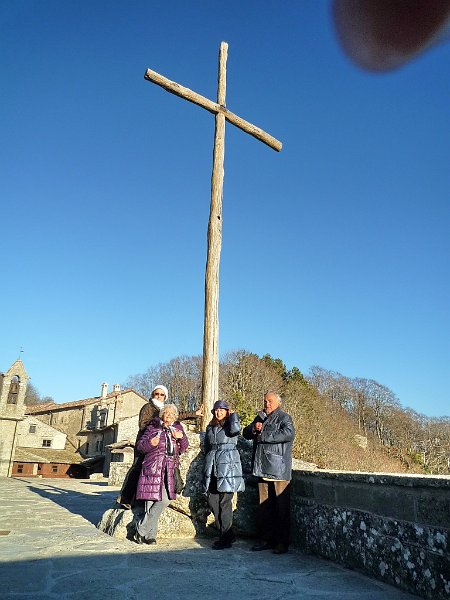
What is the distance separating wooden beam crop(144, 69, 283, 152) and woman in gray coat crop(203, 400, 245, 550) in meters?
5.19

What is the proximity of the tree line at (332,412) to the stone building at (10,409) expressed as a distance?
13291 millimetres

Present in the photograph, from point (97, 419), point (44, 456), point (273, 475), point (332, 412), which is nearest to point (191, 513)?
point (273, 475)

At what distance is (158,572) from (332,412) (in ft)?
113

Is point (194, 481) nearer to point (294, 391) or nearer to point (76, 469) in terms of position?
point (294, 391)

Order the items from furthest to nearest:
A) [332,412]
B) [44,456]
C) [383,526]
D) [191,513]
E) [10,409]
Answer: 1. [44,456]
2. [332,412]
3. [10,409]
4. [191,513]
5. [383,526]

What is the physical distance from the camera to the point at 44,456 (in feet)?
125

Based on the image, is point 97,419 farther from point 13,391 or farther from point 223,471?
point 223,471

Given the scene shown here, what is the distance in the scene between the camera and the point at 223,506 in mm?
4527

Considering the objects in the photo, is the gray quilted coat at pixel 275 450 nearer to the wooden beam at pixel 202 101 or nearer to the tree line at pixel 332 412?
the wooden beam at pixel 202 101

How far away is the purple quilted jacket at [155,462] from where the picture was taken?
4.51 meters

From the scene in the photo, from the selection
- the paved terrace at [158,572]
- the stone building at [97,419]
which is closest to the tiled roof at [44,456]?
the stone building at [97,419]

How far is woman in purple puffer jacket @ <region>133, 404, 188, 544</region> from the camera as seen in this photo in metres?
4.39

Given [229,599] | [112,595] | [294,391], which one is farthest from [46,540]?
[294,391]

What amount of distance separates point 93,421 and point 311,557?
5150 centimetres
